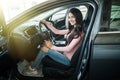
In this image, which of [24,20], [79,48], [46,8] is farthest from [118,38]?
[24,20]

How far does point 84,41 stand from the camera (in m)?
2.78

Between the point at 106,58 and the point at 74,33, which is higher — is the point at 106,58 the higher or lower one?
the lower one

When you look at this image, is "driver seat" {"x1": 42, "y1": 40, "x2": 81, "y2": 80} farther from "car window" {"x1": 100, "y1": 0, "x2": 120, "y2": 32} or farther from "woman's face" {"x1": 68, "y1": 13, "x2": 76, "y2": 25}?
"car window" {"x1": 100, "y1": 0, "x2": 120, "y2": 32}

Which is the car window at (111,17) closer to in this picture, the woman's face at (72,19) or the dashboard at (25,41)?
the woman's face at (72,19)

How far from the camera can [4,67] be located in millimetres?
3066

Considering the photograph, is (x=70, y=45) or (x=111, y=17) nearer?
(x=111, y=17)

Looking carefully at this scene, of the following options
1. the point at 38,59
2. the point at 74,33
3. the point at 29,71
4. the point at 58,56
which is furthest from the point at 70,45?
the point at 29,71

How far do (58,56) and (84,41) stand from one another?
50cm

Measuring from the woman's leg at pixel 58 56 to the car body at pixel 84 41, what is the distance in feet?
0.68

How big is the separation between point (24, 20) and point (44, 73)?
0.74 metres

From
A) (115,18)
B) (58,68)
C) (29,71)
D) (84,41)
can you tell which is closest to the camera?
(115,18)

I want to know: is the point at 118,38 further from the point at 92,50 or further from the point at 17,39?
the point at 17,39

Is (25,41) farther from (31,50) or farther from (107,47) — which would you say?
(107,47)

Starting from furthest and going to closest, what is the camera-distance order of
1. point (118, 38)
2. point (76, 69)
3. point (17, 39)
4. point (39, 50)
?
point (39, 50)
point (17, 39)
point (76, 69)
point (118, 38)
